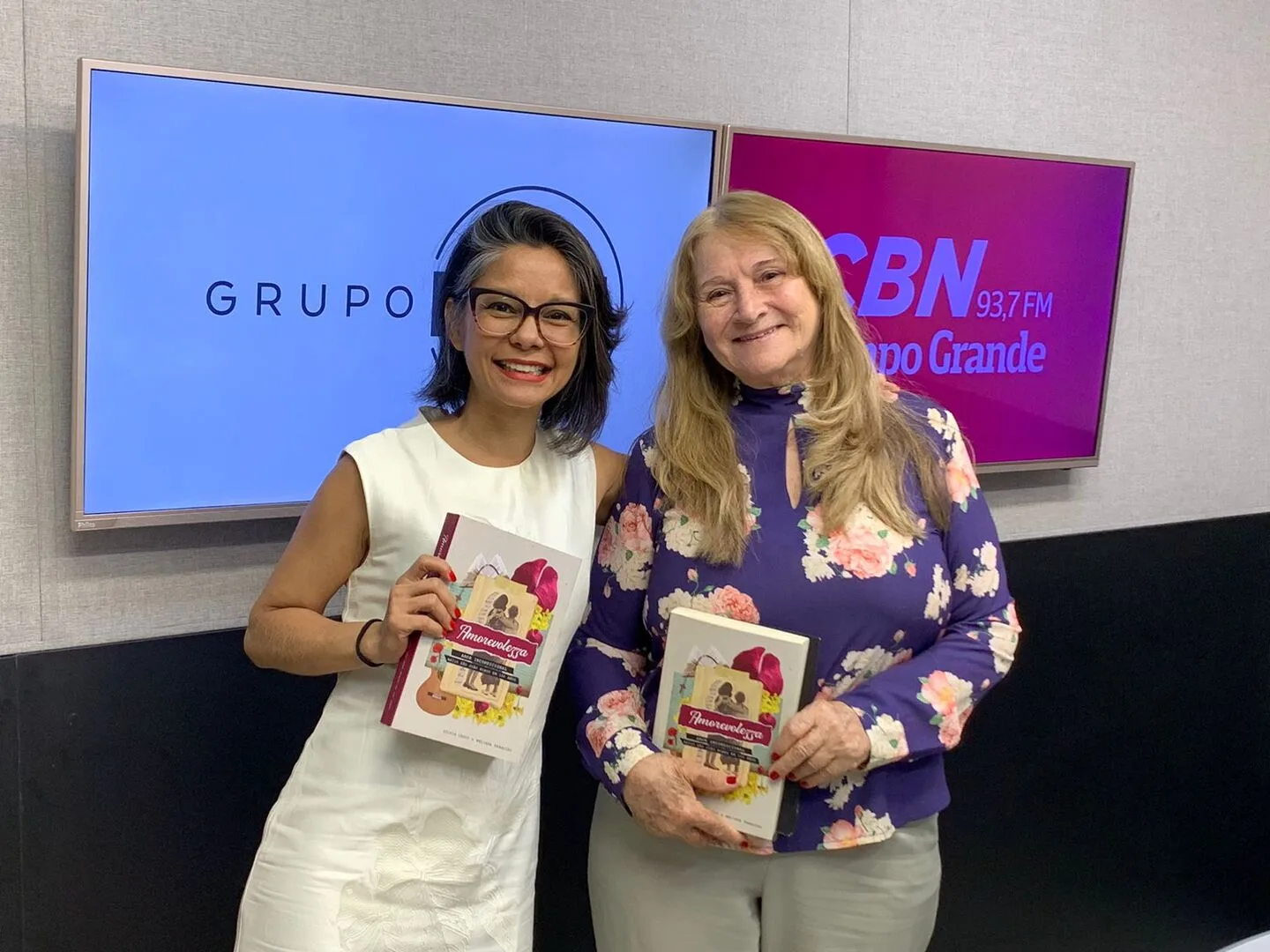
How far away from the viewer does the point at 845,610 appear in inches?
63.7

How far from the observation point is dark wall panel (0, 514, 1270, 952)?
2029mm

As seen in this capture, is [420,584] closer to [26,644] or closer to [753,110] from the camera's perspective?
[26,644]

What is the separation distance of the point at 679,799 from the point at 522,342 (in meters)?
0.60

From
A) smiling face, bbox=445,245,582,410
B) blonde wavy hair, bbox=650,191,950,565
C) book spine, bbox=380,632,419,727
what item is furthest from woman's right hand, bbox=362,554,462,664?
blonde wavy hair, bbox=650,191,950,565

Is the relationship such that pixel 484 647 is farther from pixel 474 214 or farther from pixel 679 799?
pixel 474 214

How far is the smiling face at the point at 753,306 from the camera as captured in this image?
5.44 ft

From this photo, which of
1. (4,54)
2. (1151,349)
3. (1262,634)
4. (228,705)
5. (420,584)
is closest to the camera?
(420,584)

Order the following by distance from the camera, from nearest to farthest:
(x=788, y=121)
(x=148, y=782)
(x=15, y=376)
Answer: (x=15, y=376), (x=148, y=782), (x=788, y=121)

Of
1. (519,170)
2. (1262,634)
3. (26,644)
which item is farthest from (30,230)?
(1262,634)

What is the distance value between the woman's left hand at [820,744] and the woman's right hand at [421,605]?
0.44 m

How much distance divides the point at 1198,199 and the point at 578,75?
1869 millimetres

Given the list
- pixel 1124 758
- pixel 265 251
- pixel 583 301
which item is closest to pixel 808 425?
pixel 583 301

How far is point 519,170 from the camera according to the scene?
7.30 feet

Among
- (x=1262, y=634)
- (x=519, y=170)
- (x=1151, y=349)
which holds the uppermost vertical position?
(x=519, y=170)
